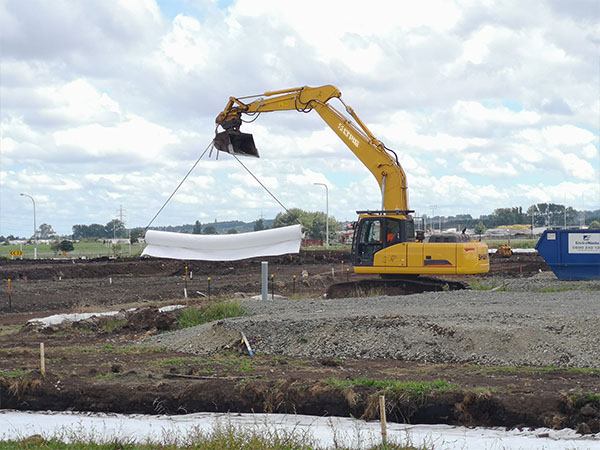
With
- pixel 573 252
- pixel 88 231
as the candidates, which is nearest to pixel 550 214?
pixel 88 231

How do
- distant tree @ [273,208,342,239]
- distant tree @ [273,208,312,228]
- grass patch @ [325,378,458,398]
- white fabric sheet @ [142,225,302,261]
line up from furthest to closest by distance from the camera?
distant tree @ [273,208,342,239] < distant tree @ [273,208,312,228] < white fabric sheet @ [142,225,302,261] < grass patch @ [325,378,458,398]

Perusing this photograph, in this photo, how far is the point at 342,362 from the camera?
14.3m

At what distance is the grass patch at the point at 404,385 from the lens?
1098 cm

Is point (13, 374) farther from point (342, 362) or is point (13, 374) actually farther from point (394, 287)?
point (394, 287)

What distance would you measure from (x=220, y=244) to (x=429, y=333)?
612 inches

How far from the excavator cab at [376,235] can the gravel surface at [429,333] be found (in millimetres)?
4005

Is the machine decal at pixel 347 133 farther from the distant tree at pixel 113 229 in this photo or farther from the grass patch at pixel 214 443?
the distant tree at pixel 113 229

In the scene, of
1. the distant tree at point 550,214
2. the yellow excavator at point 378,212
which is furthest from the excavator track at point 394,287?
the distant tree at point 550,214

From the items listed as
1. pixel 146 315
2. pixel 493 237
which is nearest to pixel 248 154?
pixel 146 315

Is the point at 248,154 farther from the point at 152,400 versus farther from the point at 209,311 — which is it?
the point at 152,400

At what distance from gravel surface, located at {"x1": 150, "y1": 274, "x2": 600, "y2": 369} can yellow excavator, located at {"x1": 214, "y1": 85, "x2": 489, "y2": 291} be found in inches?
136

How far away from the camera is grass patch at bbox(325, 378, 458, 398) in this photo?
1098 centimetres

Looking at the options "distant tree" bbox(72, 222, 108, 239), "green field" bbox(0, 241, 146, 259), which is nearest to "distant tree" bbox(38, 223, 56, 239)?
"distant tree" bbox(72, 222, 108, 239)

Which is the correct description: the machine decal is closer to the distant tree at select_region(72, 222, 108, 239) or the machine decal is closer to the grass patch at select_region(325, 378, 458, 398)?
the grass patch at select_region(325, 378, 458, 398)
